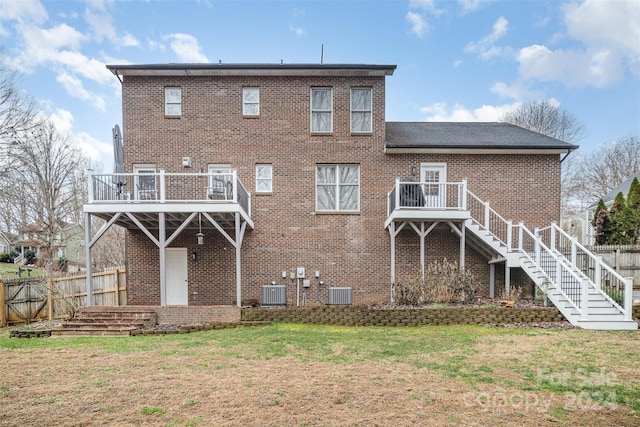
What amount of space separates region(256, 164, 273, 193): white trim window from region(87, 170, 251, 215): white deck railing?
66cm

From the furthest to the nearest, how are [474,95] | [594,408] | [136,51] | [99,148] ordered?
[99,148], [474,95], [136,51], [594,408]

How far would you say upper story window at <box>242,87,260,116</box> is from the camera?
40.2ft

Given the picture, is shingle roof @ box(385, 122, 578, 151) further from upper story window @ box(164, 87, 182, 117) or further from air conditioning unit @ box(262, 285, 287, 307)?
Answer: upper story window @ box(164, 87, 182, 117)

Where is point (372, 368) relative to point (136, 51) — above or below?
below

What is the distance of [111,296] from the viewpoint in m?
12.3

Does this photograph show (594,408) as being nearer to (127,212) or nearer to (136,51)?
(127,212)

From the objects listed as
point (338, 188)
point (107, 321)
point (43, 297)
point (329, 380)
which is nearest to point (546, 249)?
point (338, 188)

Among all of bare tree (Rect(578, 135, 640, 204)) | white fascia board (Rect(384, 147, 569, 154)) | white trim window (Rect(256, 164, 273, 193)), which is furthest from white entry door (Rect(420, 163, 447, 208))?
bare tree (Rect(578, 135, 640, 204))

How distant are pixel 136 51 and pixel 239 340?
13.7 m

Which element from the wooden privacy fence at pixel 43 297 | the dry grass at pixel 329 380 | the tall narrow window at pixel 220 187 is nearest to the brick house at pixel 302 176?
the tall narrow window at pixel 220 187

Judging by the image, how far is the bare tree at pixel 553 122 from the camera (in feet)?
93.9

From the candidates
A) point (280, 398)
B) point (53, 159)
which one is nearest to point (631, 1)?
point (280, 398)

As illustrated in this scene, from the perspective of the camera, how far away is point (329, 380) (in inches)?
192

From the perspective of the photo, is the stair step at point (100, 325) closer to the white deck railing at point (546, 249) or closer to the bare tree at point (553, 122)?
the white deck railing at point (546, 249)
